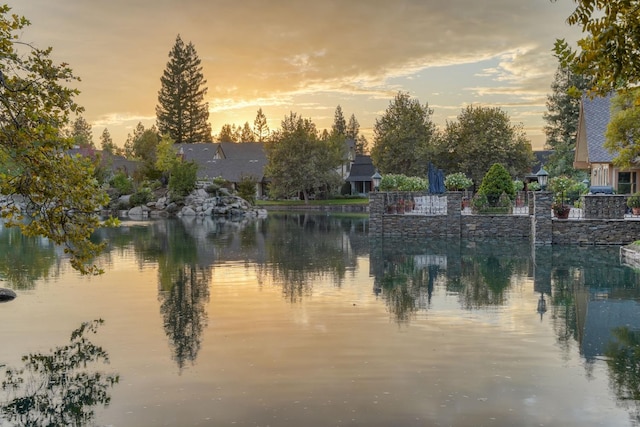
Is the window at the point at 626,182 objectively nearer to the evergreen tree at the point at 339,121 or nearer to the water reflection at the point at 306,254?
the water reflection at the point at 306,254

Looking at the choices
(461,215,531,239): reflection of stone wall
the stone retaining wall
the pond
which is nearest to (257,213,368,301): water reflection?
the pond

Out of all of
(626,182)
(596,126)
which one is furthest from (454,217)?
(596,126)

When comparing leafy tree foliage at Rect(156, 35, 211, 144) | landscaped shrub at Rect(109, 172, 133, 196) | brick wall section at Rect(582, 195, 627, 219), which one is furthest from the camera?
leafy tree foliage at Rect(156, 35, 211, 144)

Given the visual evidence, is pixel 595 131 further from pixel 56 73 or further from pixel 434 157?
pixel 56 73

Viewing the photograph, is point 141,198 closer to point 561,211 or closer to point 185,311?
point 561,211

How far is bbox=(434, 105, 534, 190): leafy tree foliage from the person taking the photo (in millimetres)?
60094

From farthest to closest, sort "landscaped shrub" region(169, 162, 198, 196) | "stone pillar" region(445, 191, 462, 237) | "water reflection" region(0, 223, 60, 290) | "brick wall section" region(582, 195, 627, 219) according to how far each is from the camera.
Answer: "landscaped shrub" region(169, 162, 198, 196) → "stone pillar" region(445, 191, 462, 237) → "brick wall section" region(582, 195, 627, 219) → "water reflection" region(0, 223, 60, 290)

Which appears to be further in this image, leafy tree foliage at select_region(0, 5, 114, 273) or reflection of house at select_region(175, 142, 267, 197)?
reflection of house at select_region(175, 142, 267, 197)

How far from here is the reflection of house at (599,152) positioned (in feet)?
126

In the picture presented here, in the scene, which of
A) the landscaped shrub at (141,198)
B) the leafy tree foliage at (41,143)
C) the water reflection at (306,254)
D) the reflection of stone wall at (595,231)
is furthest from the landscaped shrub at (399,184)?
the leafy tree foliage at (41,143)

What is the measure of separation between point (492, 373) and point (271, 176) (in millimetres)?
58645

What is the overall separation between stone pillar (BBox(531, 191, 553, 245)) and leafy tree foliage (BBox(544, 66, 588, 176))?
30177 millimetres

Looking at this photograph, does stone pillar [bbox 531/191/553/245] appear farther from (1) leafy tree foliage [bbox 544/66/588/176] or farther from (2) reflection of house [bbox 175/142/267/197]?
(2) reflection of house [bbox 175/142/267/197]

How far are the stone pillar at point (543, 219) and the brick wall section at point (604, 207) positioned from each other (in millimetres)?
1640
